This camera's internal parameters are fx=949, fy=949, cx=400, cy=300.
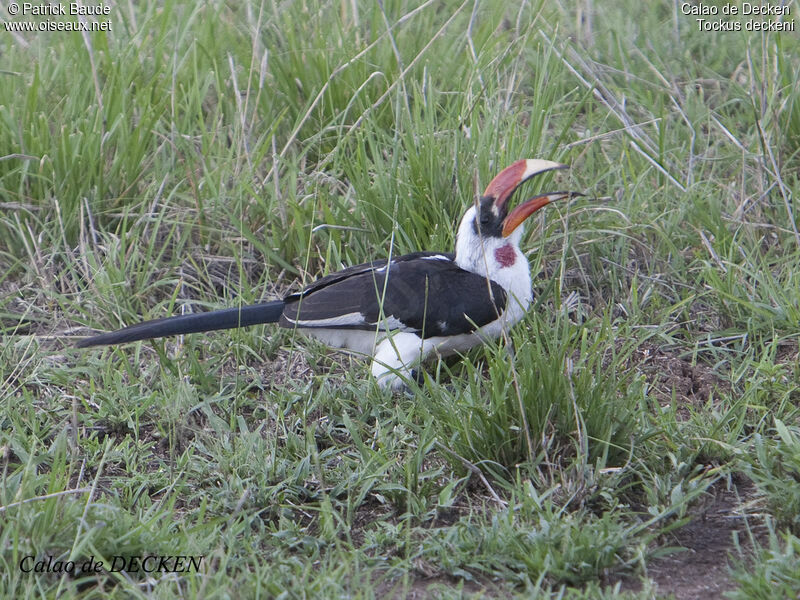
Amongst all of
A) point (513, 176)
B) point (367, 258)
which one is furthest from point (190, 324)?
point (513, 176)

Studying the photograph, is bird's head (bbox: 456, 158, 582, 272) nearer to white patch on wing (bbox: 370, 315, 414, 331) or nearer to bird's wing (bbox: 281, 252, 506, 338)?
bird's wing (bbox: 281, 252, 506, 338)

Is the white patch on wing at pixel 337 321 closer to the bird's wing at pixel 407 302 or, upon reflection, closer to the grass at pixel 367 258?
the bird's wing at pixel 407 302

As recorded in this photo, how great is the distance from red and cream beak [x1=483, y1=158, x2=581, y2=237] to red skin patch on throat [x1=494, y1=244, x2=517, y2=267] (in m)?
0.05

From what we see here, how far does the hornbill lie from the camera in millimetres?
3215

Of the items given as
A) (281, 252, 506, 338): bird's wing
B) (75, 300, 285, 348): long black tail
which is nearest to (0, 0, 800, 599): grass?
(75, 300, 285, 348): long black tail

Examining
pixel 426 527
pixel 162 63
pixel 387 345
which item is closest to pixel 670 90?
pixel 387 345

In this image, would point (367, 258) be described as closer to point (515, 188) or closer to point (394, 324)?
point (394, 324)

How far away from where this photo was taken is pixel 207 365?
3.37 metres

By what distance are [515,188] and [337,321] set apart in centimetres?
77

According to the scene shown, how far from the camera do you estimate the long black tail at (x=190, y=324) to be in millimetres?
3164

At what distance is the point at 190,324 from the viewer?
323cm

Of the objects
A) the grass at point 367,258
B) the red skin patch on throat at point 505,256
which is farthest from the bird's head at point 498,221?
the grass at point 367,258

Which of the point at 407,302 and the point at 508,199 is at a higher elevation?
the point at 508,199

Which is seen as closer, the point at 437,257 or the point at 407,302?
the point at 407,302
